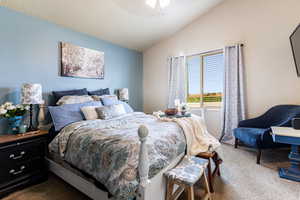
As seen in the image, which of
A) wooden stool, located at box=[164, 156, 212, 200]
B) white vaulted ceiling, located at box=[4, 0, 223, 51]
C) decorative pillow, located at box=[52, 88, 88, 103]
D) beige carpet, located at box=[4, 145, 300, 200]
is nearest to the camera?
wooden stool, located at box=[164, 156, 212, 200]

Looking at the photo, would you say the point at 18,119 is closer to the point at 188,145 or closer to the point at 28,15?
the point at 28,15

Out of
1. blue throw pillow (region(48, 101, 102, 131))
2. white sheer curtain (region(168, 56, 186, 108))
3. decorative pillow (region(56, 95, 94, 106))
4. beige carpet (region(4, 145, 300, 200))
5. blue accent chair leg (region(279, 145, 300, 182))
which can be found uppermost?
white sheer curtain (region(168, 56, 186, 108))

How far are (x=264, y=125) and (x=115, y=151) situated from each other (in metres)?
2.97

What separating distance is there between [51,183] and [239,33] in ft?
14.7

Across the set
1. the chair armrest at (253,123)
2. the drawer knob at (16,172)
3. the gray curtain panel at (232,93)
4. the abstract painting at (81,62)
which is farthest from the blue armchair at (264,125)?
the drawer knob at (16,172)

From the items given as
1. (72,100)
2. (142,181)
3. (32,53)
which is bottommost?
(142,181)

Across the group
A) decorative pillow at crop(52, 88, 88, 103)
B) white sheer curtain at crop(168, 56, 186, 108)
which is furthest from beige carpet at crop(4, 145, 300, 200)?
white sheer curtain at crop(168, 56, 186, 108)

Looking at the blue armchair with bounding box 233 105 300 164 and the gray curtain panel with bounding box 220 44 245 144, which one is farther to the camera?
the gray curtain panel with bounding box 220 44 245 144

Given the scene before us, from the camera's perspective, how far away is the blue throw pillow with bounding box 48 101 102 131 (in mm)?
2027

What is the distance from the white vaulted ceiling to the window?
109cm

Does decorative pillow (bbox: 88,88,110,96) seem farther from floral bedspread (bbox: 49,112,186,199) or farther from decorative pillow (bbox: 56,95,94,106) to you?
floral bedspread (bbox: 49,112,186,199)

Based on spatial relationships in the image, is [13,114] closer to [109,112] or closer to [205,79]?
[109,112]

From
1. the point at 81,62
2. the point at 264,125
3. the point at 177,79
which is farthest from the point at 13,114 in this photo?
the point at 264,125

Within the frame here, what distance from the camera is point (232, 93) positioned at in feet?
10.9
